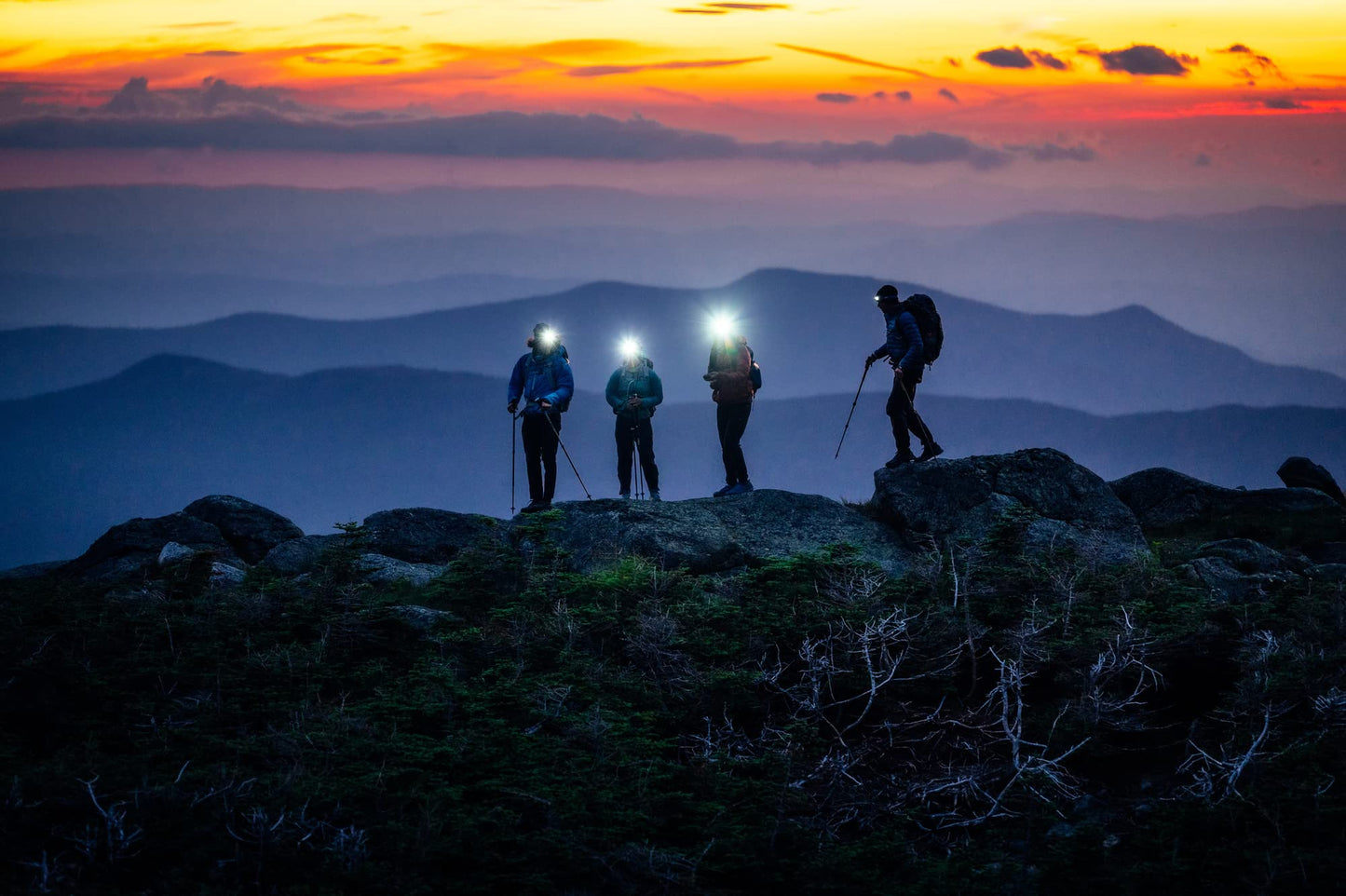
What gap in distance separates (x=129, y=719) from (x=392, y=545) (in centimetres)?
805

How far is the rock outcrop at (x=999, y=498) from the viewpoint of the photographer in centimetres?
1711

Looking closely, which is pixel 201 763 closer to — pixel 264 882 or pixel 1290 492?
pixel 264 882

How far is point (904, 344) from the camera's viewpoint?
58.5 ft

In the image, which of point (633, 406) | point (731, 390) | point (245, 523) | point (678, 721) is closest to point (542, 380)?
point (633, 406)

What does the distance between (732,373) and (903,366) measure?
2583 millimetres

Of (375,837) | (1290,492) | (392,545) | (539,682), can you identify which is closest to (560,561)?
(539,682)

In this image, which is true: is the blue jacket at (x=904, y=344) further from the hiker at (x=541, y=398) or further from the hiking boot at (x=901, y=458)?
the hiker at (x=541, y=398)

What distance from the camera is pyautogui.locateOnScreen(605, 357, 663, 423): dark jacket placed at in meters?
19.2

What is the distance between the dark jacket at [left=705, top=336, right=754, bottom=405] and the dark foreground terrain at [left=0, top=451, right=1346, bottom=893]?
305 centimetres

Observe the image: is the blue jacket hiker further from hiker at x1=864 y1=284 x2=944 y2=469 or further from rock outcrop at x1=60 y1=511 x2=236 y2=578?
rock outcrop at x1=60 y1=511 x2=236 y2=578

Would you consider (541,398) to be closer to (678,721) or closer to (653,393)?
(653,393)

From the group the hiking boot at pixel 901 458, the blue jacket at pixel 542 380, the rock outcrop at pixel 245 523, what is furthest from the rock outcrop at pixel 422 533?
the hiking boot at pixel 901 458

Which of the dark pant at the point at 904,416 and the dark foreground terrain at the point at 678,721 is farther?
the dark pant at the point at 904,416

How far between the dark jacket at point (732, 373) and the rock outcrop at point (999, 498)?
228 centimetres
